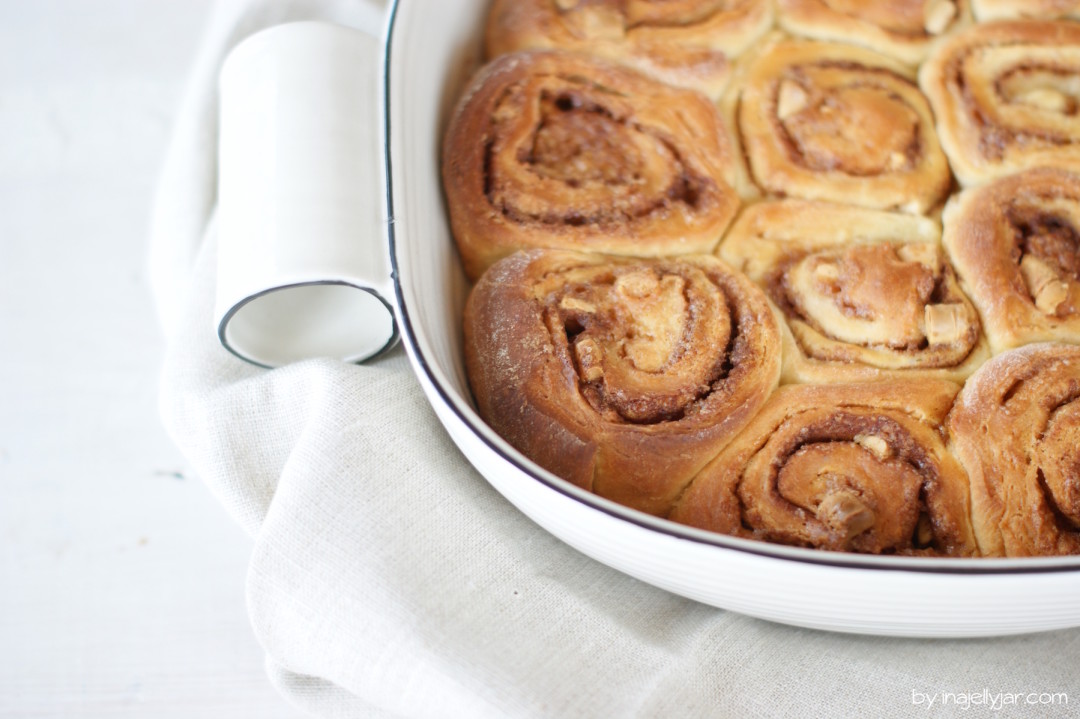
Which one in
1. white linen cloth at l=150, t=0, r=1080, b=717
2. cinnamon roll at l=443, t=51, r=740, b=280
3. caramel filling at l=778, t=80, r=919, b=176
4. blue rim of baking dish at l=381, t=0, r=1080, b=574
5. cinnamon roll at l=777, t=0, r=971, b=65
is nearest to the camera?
blue rim of baking dish at l=381, t=0, r=1080, b=574

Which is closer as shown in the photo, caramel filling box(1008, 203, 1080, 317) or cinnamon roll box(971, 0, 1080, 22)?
caramel filling box(1008, 203, 1080, 317)

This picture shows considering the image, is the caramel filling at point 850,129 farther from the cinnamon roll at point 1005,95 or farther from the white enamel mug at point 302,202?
the white enamel mug at point 302,202

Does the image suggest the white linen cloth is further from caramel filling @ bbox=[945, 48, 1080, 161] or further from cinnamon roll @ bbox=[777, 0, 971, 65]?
cinnamon roll @ bbox=[777, 0, 971, 65]

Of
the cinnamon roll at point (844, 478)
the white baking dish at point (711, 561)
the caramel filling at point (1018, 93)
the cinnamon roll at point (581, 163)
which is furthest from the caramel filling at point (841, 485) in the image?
the caramel filling at point (1018, 93)

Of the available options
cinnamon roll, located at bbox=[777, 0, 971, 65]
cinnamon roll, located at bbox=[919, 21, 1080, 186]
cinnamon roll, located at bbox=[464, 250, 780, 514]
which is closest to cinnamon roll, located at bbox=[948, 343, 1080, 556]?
cinnamon roll, located at bbox=[464, 250, 780, 514]

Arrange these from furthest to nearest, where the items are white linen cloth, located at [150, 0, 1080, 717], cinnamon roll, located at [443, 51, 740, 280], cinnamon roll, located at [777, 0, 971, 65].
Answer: cinnamon roll, located at [777, 0, 971, 65], cinnamon roll, located at [443, 51, 740, 280], white linen cloth, located at [150, 0, 1080, 717]

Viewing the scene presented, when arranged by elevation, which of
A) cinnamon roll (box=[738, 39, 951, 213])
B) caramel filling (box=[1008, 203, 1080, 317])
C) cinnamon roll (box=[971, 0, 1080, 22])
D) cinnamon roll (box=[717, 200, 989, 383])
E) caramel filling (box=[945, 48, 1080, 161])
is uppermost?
cinnamon roll (box=[971, 0, 1080, 22])

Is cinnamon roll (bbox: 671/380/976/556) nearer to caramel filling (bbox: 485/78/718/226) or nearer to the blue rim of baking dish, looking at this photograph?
the blue rim of baking dish

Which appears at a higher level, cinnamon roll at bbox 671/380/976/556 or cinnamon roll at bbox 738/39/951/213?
cinnamon roll at bbox 738/39/951/213
